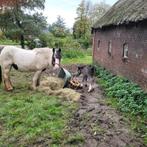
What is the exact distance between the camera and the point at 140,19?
12109mm

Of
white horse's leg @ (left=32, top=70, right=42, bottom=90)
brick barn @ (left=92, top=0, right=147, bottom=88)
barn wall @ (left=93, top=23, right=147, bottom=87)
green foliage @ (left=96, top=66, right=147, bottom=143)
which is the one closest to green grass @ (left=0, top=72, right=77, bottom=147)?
white horse's leg @ (left=32, top=70, right=42, bottom=90)

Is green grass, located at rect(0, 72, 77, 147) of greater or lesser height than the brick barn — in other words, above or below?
below

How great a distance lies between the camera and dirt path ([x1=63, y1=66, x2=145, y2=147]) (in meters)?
7.57

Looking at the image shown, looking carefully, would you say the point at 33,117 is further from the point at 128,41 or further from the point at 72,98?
the point at 128,41

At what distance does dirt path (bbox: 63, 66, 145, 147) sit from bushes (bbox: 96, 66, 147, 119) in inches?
24.1

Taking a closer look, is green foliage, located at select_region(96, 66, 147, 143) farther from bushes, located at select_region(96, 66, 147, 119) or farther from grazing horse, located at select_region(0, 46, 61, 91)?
grazing horse, located at select_region(0, 46, 61, 91)

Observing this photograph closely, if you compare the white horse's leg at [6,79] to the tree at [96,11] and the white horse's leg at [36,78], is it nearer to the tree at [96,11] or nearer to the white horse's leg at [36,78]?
the white horse's leg at [36,78]

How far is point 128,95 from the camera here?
11.7 m

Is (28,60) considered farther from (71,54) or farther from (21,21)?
(71,54)

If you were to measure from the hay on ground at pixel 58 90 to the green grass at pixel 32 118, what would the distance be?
1.19ft

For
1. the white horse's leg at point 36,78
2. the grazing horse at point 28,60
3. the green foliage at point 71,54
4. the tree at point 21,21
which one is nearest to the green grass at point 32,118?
the white horse's leg at point 36,78

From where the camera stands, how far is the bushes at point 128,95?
10.3 meters

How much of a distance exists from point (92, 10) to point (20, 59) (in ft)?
171

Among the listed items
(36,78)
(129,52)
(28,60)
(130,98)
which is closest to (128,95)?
(130,98)
